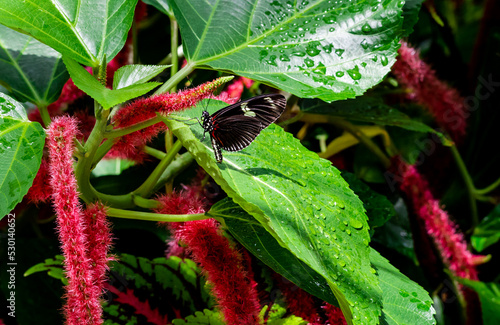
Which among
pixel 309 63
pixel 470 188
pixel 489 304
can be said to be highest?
pixel 309 63

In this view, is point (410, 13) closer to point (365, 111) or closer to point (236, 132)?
point (365, 111)

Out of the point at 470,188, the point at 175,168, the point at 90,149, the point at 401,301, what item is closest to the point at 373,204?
the point at 401,301

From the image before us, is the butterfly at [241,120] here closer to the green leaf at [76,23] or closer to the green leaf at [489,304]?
the green leaf at [76,23]

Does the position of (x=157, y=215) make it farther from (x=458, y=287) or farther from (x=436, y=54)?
(x=436, y=54)

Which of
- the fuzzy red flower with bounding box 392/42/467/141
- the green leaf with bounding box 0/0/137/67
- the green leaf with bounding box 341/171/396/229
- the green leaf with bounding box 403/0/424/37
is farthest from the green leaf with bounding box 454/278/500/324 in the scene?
the green leaf with bounding box 0/0/137/67

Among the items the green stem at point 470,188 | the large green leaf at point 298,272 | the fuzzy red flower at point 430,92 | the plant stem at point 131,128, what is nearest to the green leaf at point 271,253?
the large green leaf at point 298,272

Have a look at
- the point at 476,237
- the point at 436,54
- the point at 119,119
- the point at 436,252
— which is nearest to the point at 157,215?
the point at 119,119
